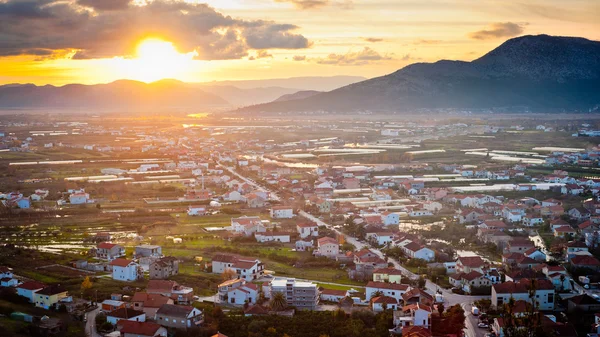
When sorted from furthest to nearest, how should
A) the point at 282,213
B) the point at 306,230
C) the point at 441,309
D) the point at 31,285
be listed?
the point at 282,213 → the point at 306,230 → the point at 31,285 → the point at 441,309

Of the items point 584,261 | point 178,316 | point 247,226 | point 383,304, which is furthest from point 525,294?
point 247,226

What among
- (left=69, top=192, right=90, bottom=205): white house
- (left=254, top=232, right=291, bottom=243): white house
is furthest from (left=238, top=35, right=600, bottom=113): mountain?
(left=254, top=232, right=291, bottom=243): white house

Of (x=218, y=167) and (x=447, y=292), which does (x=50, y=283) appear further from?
(x=218, y=167)

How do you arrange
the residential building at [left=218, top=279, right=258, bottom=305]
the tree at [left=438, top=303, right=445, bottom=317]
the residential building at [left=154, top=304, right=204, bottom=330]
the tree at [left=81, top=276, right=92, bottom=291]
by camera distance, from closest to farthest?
the residential building at [left=154, top=304, right=204, bottom=330]
the tree at [left=438, top=303, right=445, bottom=317]
the residential building at [left=218, top=279, right=258, bottom=305]
the tree at [left=81, top=276, right=92, bottom=291]

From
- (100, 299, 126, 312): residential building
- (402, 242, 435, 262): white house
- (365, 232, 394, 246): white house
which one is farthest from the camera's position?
(365, 232, 394, 246): white house

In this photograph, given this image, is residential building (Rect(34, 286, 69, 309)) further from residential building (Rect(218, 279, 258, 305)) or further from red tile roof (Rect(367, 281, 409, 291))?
red tile roof (Rect(367, 281, 409, 291))

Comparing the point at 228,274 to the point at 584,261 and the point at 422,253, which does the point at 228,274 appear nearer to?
the point at 422,253
